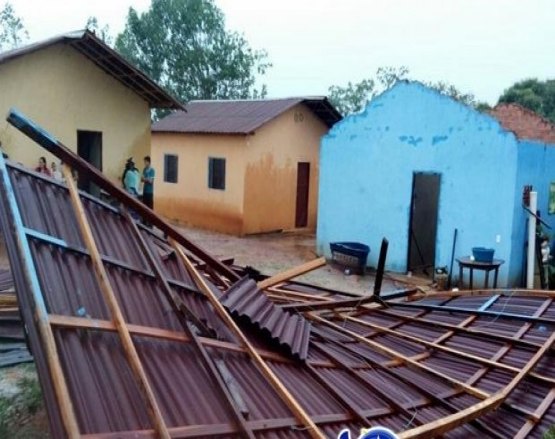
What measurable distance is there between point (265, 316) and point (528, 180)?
29.9 ft

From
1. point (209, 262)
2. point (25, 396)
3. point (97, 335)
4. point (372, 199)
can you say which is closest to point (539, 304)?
point (209, 262)

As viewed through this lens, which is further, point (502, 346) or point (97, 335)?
point (502, 346)

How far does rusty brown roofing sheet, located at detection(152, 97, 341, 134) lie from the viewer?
1719 cm

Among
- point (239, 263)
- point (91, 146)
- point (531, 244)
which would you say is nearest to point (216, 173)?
point (91, 146)

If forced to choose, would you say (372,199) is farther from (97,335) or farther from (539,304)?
(97,335)

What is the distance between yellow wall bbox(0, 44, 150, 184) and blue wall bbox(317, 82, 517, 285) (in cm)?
515

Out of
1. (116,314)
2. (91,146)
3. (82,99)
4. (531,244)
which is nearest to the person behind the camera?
(116,314)

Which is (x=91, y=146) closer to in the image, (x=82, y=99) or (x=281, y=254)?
(x=82, y=99)

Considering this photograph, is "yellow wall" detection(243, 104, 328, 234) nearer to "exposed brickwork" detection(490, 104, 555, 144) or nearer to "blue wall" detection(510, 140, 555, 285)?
"exposed brickwork" detection(490, 104, 555, 144)

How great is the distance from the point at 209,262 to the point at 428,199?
32.6ft

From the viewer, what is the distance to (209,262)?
4.58 meters

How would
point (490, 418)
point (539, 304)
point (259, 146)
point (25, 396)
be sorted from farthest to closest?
point (259, 146) < point (539, 304) < point (25, 396) < point (490, 418)

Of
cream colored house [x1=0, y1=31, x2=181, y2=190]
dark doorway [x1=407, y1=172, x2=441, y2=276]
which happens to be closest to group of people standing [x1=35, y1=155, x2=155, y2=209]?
cream colored house [x1=0, y1=31, x2=181, y2=190]

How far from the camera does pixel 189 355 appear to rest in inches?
125
